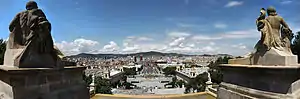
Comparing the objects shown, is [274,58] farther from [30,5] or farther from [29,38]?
[30,5]

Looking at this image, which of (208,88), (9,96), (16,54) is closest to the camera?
(9,96)

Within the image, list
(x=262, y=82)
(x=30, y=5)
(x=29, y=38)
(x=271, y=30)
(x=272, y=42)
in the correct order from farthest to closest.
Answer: (x=271, y=30), (x=272, y=42), (x=262, y=82), (x=30, y=5), (x=29, y=38)

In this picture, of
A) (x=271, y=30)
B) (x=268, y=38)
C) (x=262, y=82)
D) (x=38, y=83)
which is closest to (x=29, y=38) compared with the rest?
(x=38, y=83)

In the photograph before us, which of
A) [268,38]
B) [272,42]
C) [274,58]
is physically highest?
[268,38]

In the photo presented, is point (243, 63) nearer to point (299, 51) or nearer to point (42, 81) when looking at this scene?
point (42, 81)

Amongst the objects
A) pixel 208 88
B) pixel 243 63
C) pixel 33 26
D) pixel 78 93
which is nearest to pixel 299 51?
pixel 208 88

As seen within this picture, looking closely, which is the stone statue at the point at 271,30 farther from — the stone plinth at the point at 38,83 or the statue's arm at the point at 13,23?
the statue's arm at the point at 13,23
